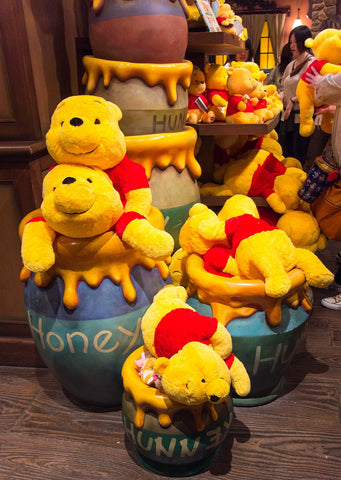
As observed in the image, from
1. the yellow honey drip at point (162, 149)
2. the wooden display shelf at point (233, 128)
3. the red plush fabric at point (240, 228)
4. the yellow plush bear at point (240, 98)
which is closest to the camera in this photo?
the red plush fabric at point (240, 228)

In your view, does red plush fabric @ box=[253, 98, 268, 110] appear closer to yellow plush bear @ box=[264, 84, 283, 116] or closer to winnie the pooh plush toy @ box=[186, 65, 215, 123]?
yellow plush bear @ box=[264, 84, 283, 116]

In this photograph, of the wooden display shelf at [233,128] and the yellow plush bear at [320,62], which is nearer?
the yellow plush bear at [320,62]

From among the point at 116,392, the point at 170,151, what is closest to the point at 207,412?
the point at 116,392

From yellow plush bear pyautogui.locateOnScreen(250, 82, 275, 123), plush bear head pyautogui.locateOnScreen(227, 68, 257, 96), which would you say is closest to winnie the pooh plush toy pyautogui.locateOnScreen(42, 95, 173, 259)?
plush bear head pyautogui.locateOnScreen(227, 68, 257, 96)

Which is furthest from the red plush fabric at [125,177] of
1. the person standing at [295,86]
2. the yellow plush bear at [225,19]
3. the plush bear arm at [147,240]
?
the person standing at [295,86]

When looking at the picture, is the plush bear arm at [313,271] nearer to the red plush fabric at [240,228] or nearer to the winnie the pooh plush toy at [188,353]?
the red plush fabric at [240,228]

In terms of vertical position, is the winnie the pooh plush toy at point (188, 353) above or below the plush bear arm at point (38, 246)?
below

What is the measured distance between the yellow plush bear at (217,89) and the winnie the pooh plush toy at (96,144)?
3.58 ft

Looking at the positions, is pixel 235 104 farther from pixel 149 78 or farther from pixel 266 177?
pixel 149 78

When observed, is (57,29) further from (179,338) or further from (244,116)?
(179,338)

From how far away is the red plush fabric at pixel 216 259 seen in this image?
1.37 meters

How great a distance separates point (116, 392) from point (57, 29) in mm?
1443

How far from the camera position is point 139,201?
1284 mm

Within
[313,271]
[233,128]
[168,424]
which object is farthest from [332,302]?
[168,424]
